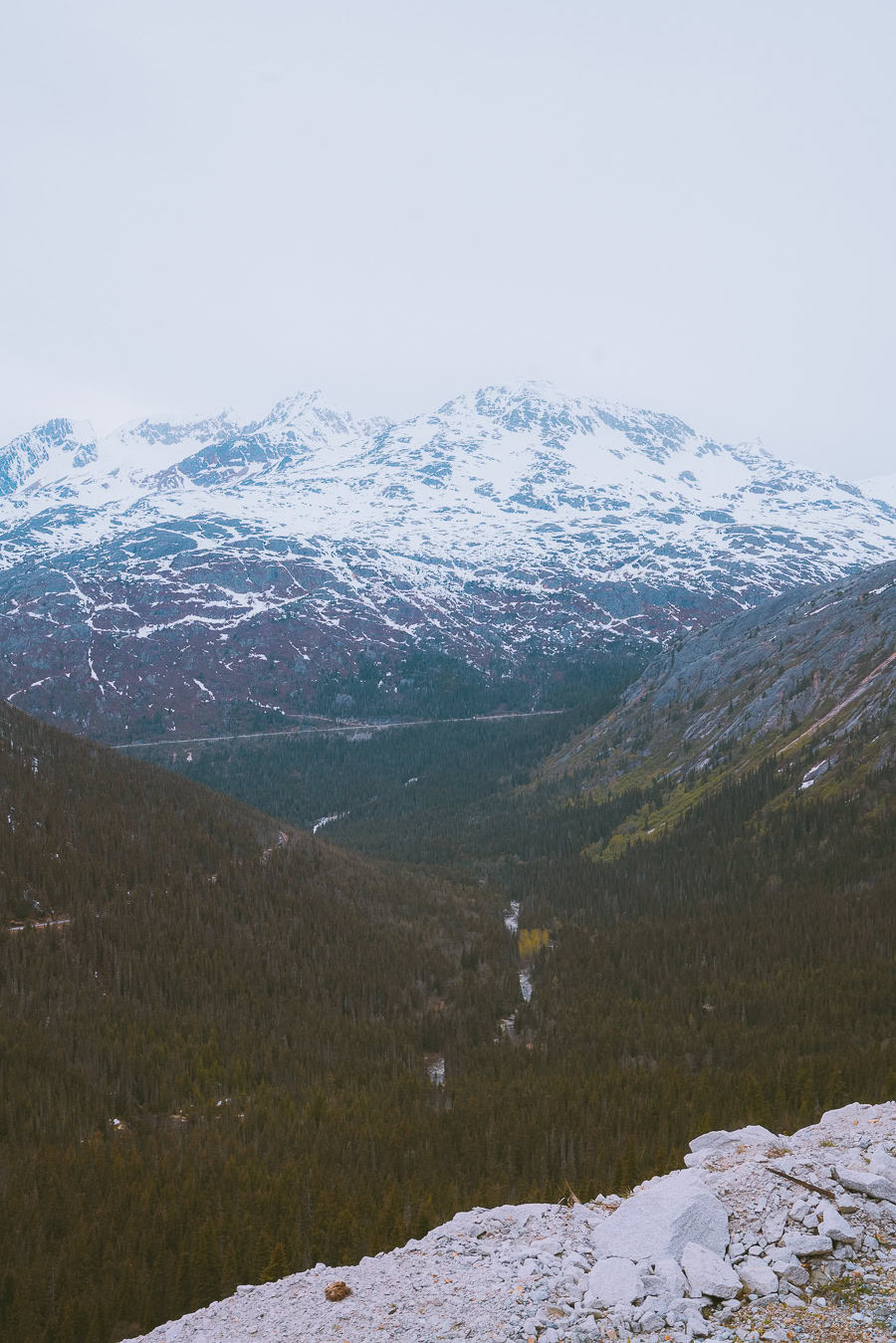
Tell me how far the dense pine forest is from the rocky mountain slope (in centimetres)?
932

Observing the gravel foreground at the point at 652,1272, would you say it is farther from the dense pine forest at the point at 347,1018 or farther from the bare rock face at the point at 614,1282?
the dense pine forest at the point at 347,1018

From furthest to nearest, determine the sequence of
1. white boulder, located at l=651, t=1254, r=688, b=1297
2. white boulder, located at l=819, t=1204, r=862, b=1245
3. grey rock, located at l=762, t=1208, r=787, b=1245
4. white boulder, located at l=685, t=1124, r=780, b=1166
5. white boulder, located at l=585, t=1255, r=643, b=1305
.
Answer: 1. white boulder, located at l=685, t=1124, r=780, b=1166
2. grey rock, located at l=762, t=1208, r=787, b=1245
3. white boulder, located at l=819, t=1204, r=862, b=1245
4. white boulder, located at l=585, t=1255, r=643, b=1305
5. white boulder, located at l=651, t=1254, r=688, b=1297

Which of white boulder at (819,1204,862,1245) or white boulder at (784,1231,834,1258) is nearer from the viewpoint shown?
white boulder at (784,1231,834,1258)

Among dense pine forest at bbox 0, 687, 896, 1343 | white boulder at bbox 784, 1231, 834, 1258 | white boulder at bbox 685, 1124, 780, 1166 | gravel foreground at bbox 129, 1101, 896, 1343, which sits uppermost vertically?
white boulder at bbox 784, 1231, 834, 1258

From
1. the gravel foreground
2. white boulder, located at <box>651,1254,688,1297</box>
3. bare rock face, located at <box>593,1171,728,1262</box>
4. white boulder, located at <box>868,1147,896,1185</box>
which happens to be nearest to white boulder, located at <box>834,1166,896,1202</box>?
the gravel foreground

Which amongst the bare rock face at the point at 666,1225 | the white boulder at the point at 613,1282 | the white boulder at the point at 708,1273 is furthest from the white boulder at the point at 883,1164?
the white boulder at the point at 613,1282

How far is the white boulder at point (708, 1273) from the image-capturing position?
631 inches

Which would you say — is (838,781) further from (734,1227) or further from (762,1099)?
(734,1227)

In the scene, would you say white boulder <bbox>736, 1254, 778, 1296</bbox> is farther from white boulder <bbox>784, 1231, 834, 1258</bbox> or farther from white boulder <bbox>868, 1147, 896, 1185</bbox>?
white boulder <bbox>868, 1147, 896, 1185</bbox>

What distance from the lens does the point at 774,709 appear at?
13412cm

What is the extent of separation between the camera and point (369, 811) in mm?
190750

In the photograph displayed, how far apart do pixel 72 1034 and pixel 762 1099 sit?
137ft

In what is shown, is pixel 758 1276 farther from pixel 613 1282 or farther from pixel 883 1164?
pixel 883 1164

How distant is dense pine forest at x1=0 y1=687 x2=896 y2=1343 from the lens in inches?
1184
